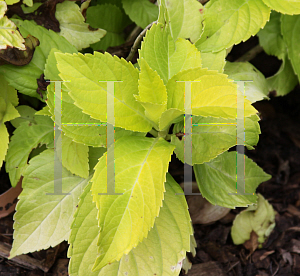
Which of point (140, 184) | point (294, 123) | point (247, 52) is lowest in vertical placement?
point (294, 123)

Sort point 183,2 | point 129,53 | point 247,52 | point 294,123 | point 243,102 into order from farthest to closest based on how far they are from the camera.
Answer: point 294,123, point 247,52, point 129,53, point 183,2, point 243,102

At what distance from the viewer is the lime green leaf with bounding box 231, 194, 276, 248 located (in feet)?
4.85

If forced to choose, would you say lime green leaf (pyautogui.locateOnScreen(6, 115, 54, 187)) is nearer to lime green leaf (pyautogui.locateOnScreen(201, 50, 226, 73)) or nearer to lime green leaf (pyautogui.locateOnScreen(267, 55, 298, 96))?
lime green leaf (pyautogui.locateOnScreen(201, 50, 226, 73))

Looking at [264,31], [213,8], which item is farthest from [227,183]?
[264,31]

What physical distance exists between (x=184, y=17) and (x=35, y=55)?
1.98 ft

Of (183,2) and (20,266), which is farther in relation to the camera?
(20,266)

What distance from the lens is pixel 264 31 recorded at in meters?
1.46

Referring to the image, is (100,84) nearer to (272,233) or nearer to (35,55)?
(35,55)

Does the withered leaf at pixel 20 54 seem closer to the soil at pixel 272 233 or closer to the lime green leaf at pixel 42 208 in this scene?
the lime green leaf at pixel 42 208

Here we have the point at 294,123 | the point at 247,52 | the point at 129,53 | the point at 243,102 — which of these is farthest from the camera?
the point at 294,123

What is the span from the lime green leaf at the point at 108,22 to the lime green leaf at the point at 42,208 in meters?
0.60

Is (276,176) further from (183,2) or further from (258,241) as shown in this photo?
(183,2)

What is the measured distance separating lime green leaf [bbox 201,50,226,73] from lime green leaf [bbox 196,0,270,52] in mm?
42

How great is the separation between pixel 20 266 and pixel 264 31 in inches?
64.3
